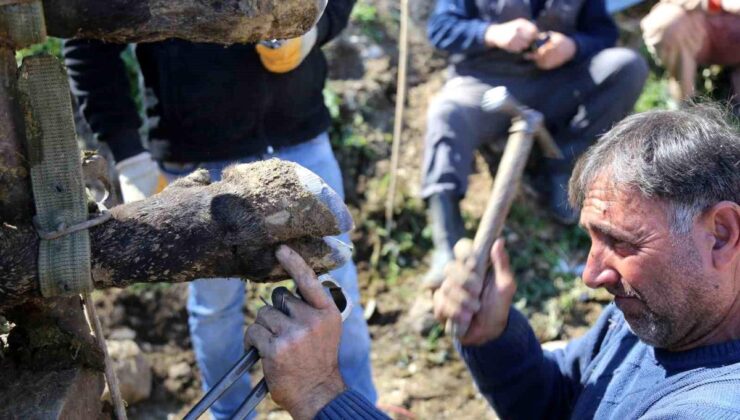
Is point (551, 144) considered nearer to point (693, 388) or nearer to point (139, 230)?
point (693, 388)

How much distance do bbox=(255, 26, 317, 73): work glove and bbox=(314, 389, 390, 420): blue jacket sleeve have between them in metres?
1.36

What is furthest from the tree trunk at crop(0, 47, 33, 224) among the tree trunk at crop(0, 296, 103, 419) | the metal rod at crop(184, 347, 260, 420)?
the metal rod at crop(184, 347, 260, 420)

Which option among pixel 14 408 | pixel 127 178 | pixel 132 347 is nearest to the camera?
pixel 14 408

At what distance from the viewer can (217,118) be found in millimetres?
2865

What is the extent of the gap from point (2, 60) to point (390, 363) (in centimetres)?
300

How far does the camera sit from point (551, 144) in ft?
8.67

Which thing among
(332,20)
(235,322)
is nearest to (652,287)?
(332,20)

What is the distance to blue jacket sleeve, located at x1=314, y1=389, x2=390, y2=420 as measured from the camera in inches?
69.2

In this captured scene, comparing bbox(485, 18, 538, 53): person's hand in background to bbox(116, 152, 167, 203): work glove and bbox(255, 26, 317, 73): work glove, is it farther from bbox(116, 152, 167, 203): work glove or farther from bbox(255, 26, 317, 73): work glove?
bbox(116, 152, 167, 203): work glove

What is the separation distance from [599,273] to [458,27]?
2605mm

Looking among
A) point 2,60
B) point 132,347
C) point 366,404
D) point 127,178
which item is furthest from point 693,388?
point 132,347

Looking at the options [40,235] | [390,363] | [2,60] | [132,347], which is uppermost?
[2,60]

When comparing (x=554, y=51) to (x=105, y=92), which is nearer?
(x=105, y=92)

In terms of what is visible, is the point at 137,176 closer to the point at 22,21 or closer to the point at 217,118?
the point at 217,118
